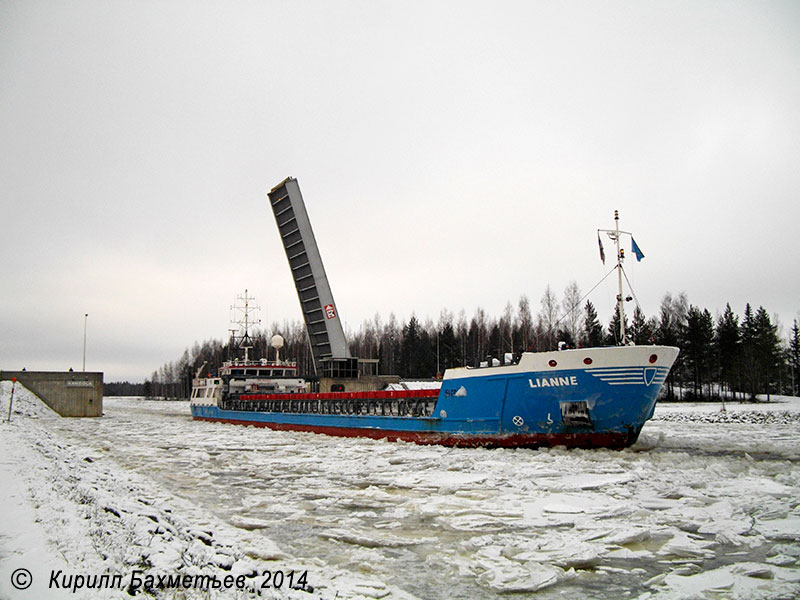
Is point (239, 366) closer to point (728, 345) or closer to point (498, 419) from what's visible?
point (498, 419)

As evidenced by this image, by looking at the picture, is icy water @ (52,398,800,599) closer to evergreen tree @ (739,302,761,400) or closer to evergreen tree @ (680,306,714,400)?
evergreen tree @ (739,302,761,400)

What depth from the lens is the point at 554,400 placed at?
38.1 feet

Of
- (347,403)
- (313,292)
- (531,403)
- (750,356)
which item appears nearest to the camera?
(531,403)

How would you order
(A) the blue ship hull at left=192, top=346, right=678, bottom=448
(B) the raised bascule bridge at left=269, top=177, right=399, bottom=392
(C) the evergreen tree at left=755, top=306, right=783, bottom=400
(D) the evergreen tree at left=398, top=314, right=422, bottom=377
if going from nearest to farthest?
(A) the blue ship hull at left=192, top=346, right=678, bottom=448, (B) the raised bascule bridge at left=269, top=177, right=399, bottom=392, (C) the evergreen tree at left=755, top=306, right=783, bottom=400, (D) the evergreen tree at left=398, top=314, right=422, bottom=377

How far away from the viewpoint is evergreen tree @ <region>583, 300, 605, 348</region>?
154 ft

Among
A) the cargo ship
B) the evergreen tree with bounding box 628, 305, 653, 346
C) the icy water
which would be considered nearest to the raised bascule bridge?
the cargo ship

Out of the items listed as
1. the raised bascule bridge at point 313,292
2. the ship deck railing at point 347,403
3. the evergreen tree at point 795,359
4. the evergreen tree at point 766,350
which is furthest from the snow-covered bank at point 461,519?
the evergreen tree at point 795,359

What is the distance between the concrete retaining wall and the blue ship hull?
30.1 m

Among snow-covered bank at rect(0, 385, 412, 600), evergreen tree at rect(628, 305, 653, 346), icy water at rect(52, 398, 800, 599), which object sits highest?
evergreen tree at rect(628, 305, 653, 346)

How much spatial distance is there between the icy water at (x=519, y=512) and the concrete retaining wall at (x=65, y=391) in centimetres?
2782

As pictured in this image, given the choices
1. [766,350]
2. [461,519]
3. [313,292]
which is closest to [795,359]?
[766,350]

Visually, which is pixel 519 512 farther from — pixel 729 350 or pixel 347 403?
pixel 729 350

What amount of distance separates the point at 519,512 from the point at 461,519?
0.79 meters

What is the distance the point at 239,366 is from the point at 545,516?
969 inches
